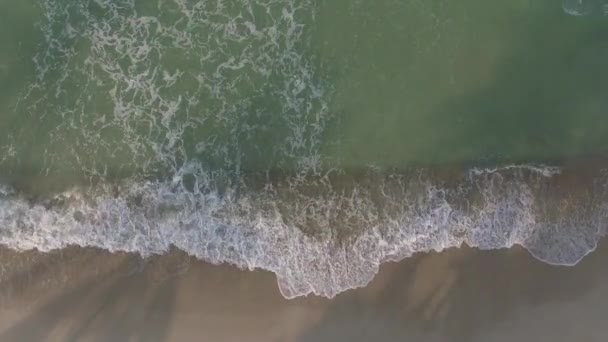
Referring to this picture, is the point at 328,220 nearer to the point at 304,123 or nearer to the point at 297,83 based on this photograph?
the point at 304,123

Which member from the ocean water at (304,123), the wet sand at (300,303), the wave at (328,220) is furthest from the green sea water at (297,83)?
the wet sand at (300,303)

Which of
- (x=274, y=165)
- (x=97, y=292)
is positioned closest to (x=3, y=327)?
(x=97, y=292)

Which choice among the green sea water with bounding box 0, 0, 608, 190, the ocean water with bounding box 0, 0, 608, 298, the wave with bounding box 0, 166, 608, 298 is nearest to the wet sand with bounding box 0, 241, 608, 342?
the wave with bounding box 0, 166, 608, 298

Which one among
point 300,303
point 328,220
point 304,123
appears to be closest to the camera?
point 300,303


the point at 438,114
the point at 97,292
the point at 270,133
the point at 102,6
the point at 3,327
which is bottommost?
the point at 3,327

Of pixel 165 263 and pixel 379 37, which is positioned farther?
pixel 379 37

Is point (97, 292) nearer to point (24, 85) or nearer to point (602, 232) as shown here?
point (24, 85)

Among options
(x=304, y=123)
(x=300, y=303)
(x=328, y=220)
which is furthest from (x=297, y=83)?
(x=300, y=303)
